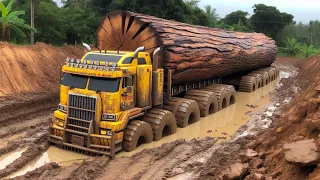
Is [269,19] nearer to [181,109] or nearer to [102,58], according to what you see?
[181,109]

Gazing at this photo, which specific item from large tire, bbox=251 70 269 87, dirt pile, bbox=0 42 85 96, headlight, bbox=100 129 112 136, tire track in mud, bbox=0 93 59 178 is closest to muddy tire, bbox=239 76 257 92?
large tire, bbox=251 70 269 87

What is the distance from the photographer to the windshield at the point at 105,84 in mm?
8453

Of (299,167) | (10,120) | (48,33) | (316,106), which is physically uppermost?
(48,33)

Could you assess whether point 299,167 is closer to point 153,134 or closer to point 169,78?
point 153,134

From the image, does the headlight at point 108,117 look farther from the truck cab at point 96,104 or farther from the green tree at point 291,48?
the green tree at point 291,48

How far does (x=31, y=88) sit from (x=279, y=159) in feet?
38.6


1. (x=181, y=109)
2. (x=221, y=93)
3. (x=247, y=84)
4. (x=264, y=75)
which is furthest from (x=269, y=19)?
(x=181, y=109)

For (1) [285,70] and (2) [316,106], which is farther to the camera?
(1) [285,70]

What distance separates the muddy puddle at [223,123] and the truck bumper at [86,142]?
1.38 ft

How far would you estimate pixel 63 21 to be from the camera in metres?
25.0

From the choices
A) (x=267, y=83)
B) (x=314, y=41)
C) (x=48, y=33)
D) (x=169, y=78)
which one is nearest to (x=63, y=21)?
(x=48, y=33)

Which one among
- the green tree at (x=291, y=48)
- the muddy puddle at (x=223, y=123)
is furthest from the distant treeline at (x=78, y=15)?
the muddy puddle at (x=223, y=123)

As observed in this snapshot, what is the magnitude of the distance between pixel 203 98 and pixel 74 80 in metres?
5.43

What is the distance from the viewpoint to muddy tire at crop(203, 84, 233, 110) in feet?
45.7
